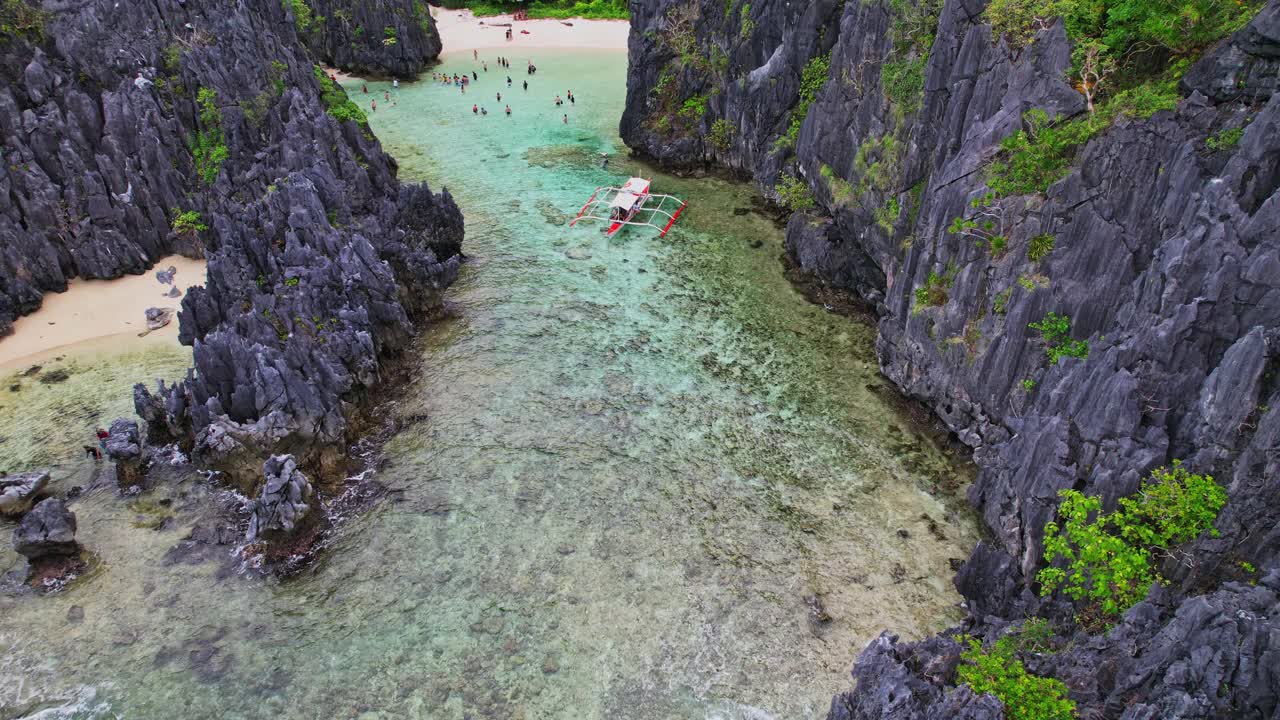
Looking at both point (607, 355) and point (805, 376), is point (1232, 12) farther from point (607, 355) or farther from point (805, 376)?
point (607, 355)

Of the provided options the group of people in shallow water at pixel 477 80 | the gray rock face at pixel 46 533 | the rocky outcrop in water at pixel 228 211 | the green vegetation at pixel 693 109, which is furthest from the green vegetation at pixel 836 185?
the gray rock face at pixel 46 533

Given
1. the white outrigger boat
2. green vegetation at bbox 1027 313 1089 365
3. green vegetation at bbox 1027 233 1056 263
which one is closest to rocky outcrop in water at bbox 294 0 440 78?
the white outrigger boat

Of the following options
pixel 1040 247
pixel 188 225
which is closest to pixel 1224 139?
pixel 1040 247

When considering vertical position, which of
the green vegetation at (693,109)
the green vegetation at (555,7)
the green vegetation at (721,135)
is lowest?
the green vegetation at (721,135)

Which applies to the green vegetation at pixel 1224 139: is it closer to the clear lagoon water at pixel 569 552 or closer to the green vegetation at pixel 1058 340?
the green vegetation at pixel 1058 340

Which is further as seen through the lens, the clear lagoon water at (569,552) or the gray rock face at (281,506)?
the gray rock face at (281,506)

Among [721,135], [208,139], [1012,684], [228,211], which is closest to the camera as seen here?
[1012,684]

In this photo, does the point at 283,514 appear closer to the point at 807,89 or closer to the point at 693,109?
the point at 807,89

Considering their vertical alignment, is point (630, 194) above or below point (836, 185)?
below
